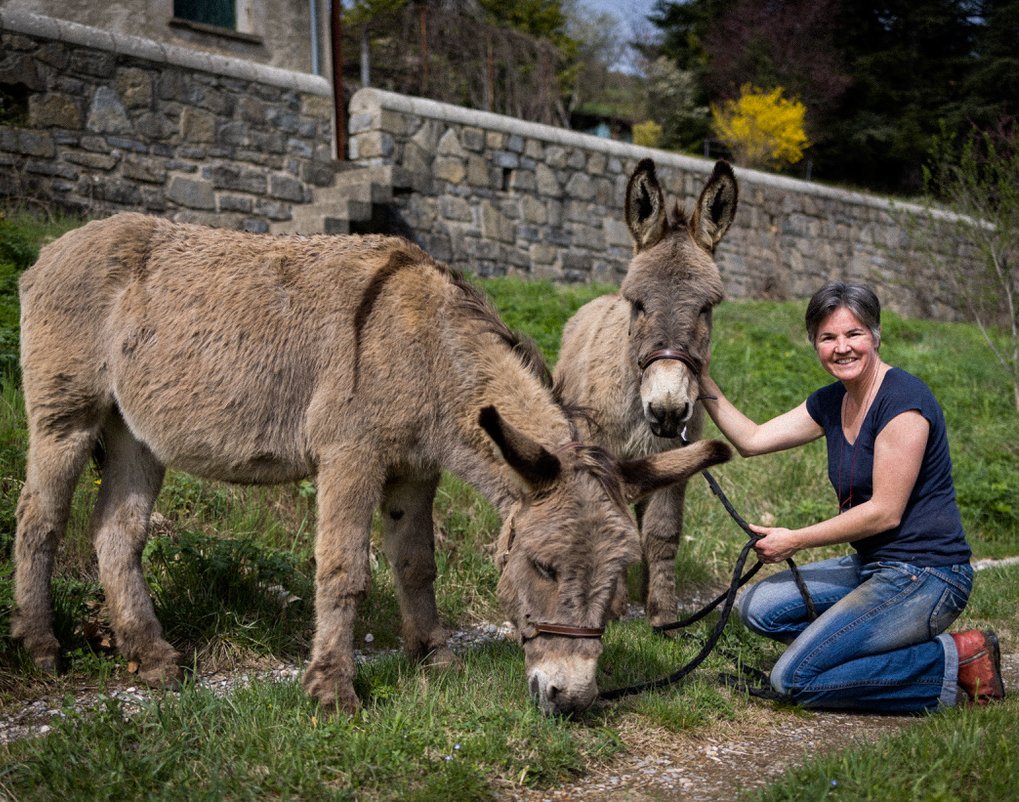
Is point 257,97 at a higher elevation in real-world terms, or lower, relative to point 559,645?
higher

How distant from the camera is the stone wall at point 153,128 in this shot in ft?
30.4

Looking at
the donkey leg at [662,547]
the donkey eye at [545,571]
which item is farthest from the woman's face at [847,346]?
the donkey eye at [545,571]

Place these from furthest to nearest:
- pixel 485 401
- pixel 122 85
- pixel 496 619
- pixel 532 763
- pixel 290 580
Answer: pixel 122 85 < pixel 496 619 < pixel 290 580 < pixel 485 401 < pixel 532 763

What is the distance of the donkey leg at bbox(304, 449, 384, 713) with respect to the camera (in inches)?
136

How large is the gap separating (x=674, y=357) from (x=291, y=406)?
1704 millimetres

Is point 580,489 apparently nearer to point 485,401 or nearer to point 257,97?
point 485,401

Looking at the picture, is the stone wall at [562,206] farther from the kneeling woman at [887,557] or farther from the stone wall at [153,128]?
the kneeling woman at [887,557]

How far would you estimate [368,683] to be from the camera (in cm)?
371

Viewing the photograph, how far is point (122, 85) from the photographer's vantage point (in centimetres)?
991

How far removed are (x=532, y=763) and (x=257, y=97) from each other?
387 inches

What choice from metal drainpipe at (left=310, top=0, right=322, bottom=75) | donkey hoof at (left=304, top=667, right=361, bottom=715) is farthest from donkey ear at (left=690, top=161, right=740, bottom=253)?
metal drainpipe at (left=310, top=0, right=322, bottom=75)

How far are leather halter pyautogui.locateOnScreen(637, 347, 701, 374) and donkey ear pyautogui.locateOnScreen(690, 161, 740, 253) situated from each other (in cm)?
86

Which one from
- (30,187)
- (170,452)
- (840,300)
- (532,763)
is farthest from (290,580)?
(30,187)

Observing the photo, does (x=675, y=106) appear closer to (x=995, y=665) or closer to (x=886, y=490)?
(x=886, y=490)
